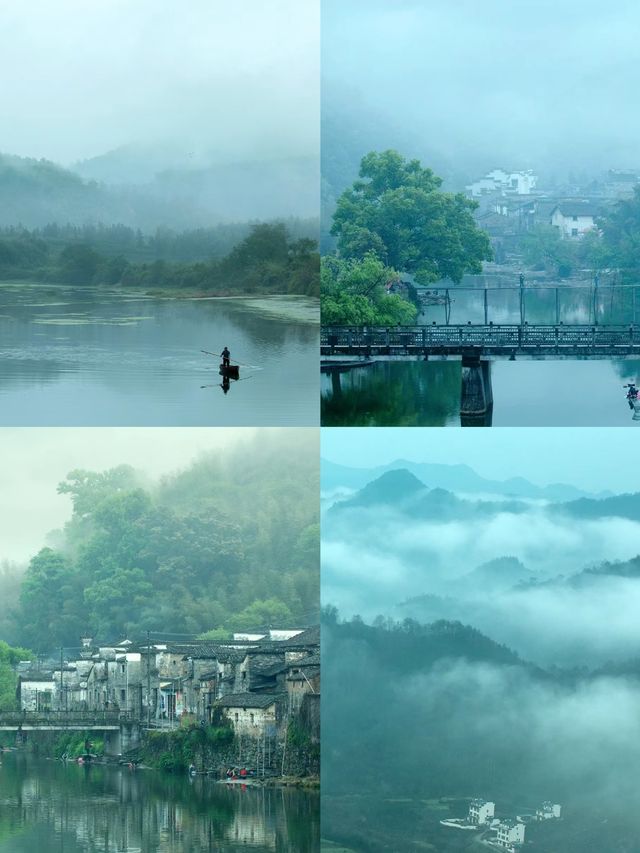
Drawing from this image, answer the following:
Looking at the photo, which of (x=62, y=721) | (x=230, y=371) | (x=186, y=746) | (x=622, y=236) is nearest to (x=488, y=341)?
(x=622, y=236)

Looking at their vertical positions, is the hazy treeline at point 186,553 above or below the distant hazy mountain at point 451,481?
below

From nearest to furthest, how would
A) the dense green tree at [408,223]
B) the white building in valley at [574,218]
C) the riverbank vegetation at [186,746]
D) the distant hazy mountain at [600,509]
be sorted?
1. the distant hazy mountain at [600,509]
2. the riverbank vegetation at [186,746]
3. the dense green tree at [408,223]
4. the white building in valley at [574,218]

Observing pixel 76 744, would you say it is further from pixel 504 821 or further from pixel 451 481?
pixel 451 481

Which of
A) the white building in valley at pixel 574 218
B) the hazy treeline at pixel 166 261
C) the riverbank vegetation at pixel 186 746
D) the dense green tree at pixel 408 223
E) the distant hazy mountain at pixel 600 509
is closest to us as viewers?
the distant hazy mountain at pixel 600 509

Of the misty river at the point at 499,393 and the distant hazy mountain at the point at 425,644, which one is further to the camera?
the misty river at the point at 499,393

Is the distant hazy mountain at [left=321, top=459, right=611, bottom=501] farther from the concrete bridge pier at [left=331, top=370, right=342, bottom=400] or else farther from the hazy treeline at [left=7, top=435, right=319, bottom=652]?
the concrete bridge pier at [left=331, top=370, right=342, bottom=400]

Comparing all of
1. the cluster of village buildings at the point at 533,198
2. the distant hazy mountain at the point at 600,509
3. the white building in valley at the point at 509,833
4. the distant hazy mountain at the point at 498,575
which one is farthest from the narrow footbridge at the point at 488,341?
the white building in valley at the point at 509,833

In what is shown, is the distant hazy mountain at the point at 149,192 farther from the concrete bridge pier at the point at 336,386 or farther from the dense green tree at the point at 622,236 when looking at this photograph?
the dense green tree at the point at 622,236
